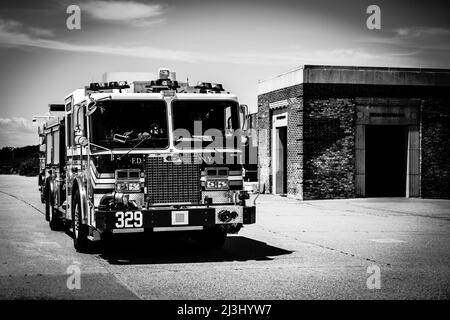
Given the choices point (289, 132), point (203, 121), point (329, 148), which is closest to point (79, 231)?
point (203, 121)

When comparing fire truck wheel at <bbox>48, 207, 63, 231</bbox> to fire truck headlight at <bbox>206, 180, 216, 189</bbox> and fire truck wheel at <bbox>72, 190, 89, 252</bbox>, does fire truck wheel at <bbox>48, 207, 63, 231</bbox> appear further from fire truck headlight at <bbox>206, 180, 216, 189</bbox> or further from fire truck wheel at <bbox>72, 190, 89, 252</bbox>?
fire truck headlight at <bbox>206, 180, 216, 189</bbox>

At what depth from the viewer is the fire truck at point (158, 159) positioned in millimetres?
11016

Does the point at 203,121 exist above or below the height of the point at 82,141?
above

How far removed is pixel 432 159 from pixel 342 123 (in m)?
4.16

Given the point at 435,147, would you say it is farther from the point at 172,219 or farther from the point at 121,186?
the point at 121,186

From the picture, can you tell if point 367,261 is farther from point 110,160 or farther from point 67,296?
point 67,296

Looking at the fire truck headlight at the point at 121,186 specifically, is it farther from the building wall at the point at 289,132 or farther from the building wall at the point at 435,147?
the building wall at the point at 435,147

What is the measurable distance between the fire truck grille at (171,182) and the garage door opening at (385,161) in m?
18.8

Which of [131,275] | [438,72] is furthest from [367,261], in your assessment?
[438,72]

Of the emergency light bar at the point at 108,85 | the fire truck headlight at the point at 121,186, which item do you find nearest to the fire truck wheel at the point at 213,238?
the fire truck headlight at the point at 121,186

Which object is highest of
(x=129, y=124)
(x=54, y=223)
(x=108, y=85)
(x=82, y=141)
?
(x=108, y=85)

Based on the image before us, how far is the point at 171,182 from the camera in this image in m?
11.2

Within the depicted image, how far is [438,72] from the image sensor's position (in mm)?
28625

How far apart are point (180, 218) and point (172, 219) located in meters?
0.13
